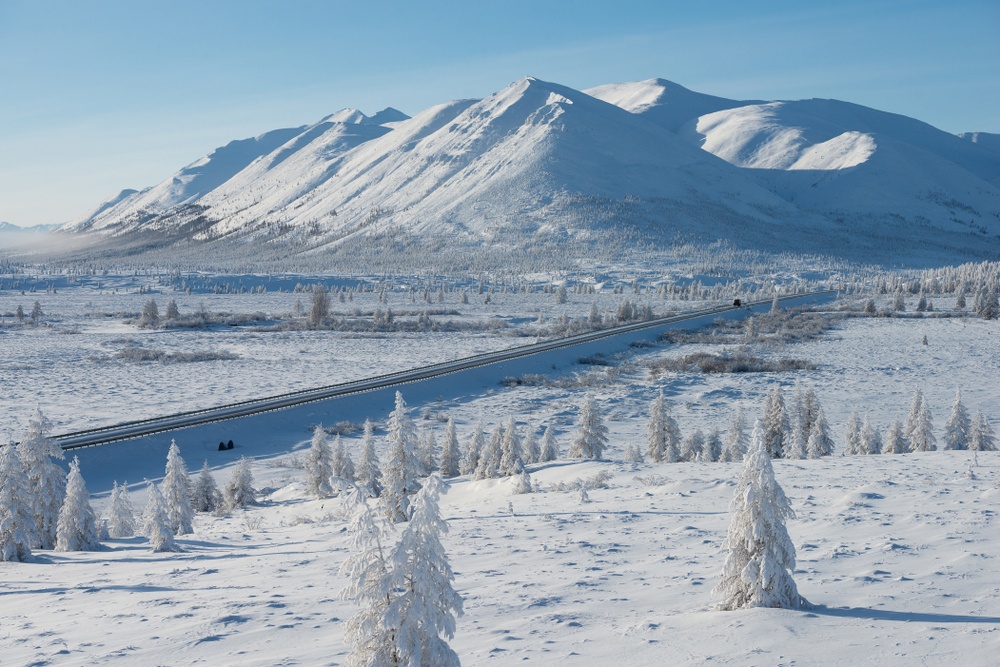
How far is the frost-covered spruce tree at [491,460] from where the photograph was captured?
34419 millimetres

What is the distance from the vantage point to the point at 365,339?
89.4m

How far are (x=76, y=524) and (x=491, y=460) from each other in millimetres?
16187

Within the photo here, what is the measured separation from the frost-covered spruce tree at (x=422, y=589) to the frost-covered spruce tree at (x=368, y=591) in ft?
0.37

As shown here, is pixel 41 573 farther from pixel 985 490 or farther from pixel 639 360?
pixel 639 360

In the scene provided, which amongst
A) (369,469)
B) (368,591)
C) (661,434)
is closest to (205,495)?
(369,469)

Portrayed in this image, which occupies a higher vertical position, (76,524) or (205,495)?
(76,524)

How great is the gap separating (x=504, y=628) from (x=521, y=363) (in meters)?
54.2

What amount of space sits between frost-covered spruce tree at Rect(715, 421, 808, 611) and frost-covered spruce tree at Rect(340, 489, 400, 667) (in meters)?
5.68

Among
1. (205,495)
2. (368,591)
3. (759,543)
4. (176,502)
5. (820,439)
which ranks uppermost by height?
(368,591)

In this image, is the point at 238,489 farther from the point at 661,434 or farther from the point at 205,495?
the point at 661,434

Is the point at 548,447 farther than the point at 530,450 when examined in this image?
No

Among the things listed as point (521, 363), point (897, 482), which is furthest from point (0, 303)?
point (897, 482)

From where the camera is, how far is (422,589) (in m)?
8.83

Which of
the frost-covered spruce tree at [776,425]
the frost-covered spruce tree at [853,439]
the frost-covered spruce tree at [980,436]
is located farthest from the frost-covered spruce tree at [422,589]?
the frost-covered spruce tree at [980,436]
